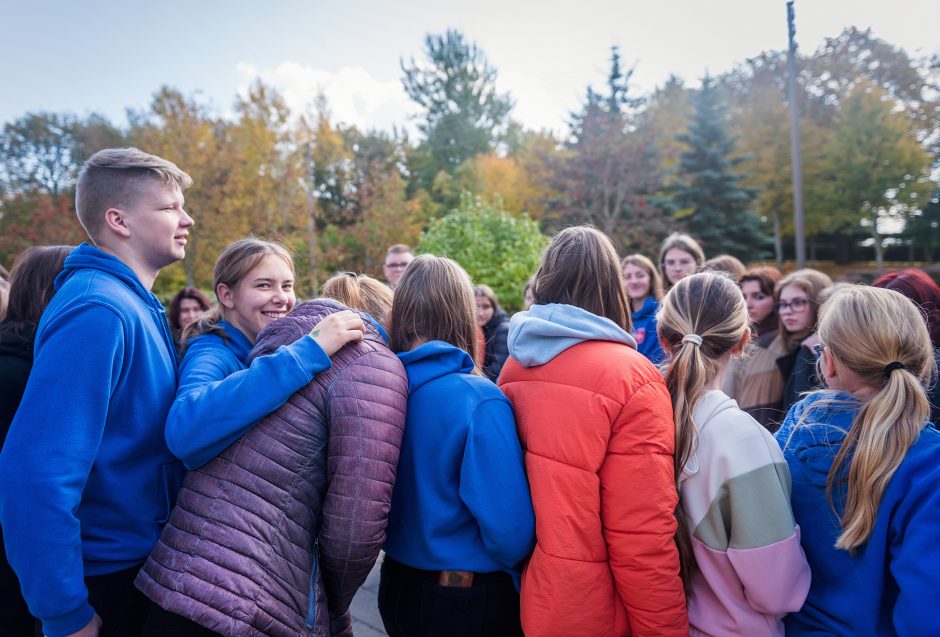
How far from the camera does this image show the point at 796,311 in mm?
3873

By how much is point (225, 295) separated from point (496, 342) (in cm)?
314

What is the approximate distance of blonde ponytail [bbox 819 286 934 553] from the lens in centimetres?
164

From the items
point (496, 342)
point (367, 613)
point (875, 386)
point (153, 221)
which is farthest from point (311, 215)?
point (875, 386)

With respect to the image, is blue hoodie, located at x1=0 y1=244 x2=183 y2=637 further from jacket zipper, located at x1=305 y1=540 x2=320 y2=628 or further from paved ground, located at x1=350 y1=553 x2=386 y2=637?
paved ground, located at x1=350 y1=553 x2=386 y2=637

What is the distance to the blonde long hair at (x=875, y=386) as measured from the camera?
5.38ft

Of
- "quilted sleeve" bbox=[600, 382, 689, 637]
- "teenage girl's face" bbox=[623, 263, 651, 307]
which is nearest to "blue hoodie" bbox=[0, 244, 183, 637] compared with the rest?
"quilted sleeve" bbox=[600, 382, 689, 637]

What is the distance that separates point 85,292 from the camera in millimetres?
1699

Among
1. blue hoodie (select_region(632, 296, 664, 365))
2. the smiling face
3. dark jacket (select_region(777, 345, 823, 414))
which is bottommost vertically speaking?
dark jacket (select_region(777, 345, 823, 414))

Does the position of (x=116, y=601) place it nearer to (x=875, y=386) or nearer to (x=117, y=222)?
(x=117, y=222)

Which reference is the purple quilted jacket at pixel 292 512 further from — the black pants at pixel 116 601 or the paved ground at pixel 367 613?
the paved ground at pixel 367 613

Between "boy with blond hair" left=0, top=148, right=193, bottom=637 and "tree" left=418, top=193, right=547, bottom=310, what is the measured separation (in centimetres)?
753

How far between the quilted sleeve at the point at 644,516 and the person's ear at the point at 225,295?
60.8 inches

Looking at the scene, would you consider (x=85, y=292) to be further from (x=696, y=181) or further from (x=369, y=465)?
(x=696, y=181)

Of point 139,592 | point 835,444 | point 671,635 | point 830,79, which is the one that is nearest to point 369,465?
point 139,592
